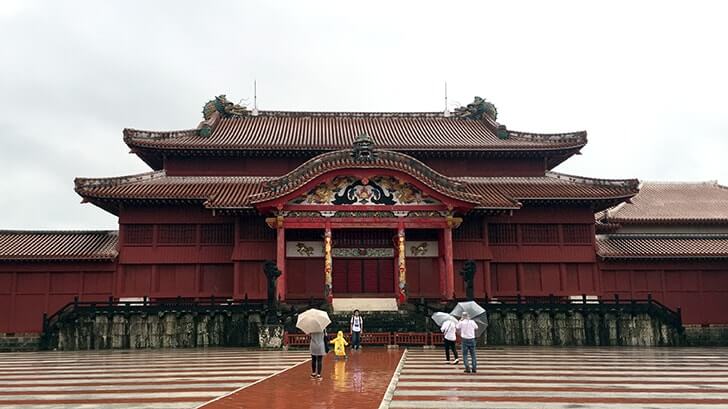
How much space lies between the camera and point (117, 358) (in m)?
20.8

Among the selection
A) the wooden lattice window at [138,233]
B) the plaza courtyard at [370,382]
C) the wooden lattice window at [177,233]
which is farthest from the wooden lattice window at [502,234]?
the wooden lattice window at [138,233]

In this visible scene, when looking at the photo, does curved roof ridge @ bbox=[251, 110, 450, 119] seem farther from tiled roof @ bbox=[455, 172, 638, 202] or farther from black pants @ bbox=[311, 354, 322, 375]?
black pants @ bbox=[311, 354, 322, 375]

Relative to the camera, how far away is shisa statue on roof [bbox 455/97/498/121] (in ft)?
128

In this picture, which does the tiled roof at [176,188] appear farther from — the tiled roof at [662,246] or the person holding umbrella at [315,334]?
the tiled roof at [662,246]

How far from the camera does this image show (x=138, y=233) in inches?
1201

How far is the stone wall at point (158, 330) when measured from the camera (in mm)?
25703

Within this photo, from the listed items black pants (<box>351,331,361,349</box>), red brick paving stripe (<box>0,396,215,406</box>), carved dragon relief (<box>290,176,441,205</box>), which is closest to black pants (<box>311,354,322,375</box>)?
red brick paving stripe (<box>0,396,215,406</box>)

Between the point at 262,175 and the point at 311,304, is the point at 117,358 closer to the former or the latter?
the point at 311,304

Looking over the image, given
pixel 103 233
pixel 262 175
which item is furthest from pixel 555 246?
pixel 103 233

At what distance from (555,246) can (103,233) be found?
24690 mm

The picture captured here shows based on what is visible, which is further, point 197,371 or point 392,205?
point 392,205

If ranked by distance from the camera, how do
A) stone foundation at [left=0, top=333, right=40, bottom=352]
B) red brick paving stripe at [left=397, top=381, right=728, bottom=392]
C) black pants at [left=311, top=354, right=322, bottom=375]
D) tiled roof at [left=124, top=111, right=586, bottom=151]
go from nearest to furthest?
1. red brick paving stripe at [left=397, top=381, right=728, bottom=392]
2. black pants at [left=311, top=354, right=322, bottom=375]
3. stone foundation at [left=0, top=333, right=40, bottom=352]
4. tiled roof at [left=124, top=111, right=586, bottom=151]

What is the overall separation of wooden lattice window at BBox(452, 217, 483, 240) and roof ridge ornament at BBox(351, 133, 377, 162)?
21.0ft

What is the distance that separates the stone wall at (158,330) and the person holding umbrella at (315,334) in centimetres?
1222
